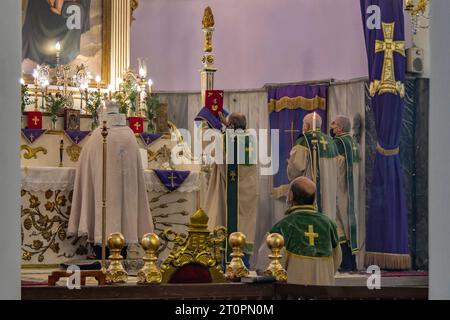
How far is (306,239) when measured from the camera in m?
7.84

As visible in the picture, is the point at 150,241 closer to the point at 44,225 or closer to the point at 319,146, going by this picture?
the point at 44,225

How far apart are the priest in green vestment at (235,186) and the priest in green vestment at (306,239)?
3300 millimetres

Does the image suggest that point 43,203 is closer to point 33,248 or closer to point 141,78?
point 33,248

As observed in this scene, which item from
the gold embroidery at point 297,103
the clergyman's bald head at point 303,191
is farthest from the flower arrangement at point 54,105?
the clergyman's bald head at point 303,191

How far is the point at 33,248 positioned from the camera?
10180 millimetres

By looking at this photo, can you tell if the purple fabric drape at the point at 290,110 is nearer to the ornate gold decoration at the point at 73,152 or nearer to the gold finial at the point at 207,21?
the gold finial at the point at 207,21

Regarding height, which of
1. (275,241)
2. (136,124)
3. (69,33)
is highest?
(69,33)

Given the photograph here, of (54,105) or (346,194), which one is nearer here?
(54,105)

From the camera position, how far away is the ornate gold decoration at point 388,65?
39.9 ft
